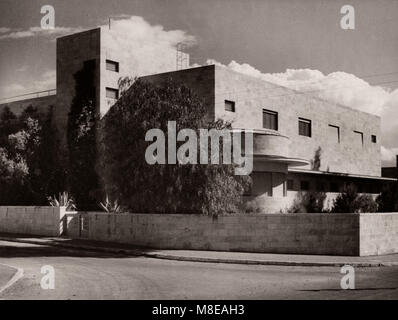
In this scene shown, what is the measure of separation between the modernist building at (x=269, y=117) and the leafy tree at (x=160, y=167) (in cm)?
749

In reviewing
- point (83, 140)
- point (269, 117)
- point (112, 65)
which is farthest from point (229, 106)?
point (83, 140)

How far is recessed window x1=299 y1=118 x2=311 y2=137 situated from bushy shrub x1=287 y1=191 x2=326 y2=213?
5.31m

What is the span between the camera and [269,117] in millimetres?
35781

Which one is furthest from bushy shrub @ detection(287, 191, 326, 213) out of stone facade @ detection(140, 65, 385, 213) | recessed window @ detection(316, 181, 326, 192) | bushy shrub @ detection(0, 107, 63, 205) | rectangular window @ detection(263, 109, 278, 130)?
bushy shrub @ detection(0, 107, 63, 205)

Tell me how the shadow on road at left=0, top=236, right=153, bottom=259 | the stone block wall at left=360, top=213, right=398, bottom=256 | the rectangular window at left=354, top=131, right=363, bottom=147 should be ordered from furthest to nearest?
the rectangular window at left=354, top=131, right=363, bottom=147
the shadow on road at left=0, top=236, right=153, bottom=259
the stone block wall at left=360, top=213, right=398, bottom=256

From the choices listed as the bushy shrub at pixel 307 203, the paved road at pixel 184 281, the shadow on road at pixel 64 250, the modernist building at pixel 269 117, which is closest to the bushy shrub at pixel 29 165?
the modernist building at pixel 269 117

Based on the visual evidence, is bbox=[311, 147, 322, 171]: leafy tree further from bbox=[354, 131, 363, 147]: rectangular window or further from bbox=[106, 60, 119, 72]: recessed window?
bbox=[106, 60, 119, 72]: recessed window

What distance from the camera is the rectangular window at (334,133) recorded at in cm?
4286

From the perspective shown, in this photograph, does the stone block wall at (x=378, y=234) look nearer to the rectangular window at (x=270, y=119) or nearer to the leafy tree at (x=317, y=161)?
the rectangular window at (x=270, y=119)

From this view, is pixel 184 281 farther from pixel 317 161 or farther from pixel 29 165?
pixel 317 161

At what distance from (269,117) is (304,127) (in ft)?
16.7

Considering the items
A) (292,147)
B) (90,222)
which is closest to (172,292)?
(90,222)

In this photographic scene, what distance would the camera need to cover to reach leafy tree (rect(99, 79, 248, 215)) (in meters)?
20.0
